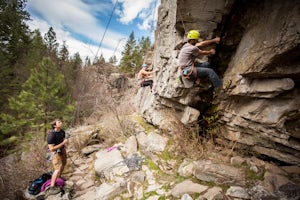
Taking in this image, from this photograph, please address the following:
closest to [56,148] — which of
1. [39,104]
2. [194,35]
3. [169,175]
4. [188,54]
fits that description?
[169,175]

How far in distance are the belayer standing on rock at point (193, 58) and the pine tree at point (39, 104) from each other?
10.4 m

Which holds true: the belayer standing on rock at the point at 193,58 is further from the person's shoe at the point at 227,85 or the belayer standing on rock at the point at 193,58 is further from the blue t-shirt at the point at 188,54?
the person's shoe at the point at 227,85

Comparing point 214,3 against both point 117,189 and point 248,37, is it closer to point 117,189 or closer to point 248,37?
point 248,37

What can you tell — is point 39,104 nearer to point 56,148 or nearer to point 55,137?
point 55,137

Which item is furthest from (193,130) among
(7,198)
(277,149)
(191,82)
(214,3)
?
(7,198)

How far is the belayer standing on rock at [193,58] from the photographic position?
3674 millimetres

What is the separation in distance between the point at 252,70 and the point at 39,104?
12981mm

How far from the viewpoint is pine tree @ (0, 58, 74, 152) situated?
10203 mm

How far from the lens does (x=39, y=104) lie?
10.8m

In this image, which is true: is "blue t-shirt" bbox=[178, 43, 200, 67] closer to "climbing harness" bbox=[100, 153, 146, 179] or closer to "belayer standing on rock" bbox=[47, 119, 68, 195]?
"climbing harness" bbox=[100, 153, 146, 179]

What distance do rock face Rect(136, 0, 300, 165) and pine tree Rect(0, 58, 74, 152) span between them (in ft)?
32.5

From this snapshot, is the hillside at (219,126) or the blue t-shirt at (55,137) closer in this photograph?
the hillside at (219,126)

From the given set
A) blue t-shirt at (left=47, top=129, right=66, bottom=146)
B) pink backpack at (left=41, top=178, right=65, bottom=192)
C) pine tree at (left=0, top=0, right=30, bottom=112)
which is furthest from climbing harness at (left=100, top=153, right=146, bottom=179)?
pine tree at (left=0, top=0, right=30, bottom=112)

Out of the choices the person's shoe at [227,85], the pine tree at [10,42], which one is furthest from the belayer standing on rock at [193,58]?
the pine tree at [10,42]
